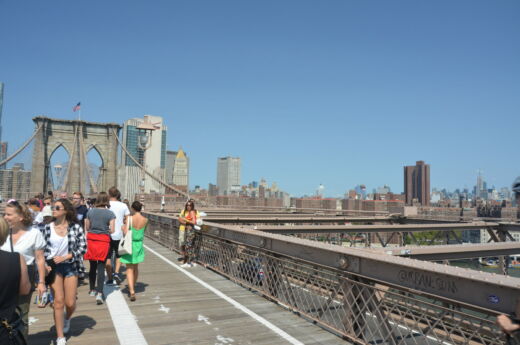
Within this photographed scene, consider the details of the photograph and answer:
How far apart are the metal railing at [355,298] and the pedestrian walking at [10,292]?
10.4ft

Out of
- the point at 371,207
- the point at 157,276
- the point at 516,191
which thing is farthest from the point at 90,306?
the point at 371,207

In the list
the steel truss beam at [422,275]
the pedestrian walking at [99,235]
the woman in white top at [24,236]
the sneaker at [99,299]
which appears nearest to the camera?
the steel truss beam at [422,275]

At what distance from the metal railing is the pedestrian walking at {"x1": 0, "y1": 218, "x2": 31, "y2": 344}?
3173 mm

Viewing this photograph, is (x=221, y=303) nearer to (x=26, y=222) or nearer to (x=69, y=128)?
(x=26, y=222)

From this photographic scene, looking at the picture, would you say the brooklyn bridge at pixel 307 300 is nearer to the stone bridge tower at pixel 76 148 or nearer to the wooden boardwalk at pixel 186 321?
the wooden boardwalk at pixel 186 321

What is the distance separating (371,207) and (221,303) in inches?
4117

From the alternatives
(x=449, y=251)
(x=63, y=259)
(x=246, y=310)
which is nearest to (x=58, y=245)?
(x=63, y=259)

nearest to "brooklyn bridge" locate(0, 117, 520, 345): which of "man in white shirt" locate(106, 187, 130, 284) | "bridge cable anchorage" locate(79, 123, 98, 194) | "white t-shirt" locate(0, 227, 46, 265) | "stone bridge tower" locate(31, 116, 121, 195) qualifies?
"man in white shirt" locate(106, 187, 130, 284)

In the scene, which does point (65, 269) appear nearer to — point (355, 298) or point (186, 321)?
point (186, 321)

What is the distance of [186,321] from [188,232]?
4.96 metres

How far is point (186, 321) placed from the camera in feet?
Result: 17.4

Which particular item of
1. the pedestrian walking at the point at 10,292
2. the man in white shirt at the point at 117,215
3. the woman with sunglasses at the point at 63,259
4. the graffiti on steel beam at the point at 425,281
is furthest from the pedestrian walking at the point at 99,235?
the graffiti on steel beam at the point at 425,281

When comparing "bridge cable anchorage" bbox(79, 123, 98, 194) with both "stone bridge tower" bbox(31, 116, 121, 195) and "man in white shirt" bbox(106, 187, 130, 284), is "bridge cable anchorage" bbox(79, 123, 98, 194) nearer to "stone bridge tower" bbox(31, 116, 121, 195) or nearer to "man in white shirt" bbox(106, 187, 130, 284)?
"stone bridge tower" bbox(31, 116, 121, 195)

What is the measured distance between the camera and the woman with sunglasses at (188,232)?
9.70 meters
